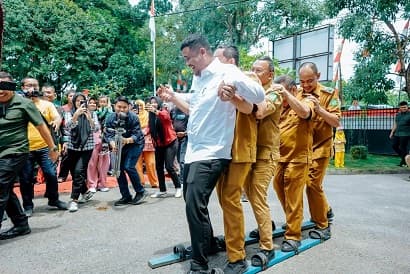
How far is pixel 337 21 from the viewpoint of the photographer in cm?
1043

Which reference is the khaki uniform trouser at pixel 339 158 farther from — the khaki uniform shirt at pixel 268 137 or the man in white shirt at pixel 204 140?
the man in white shirt at pixel 204 140

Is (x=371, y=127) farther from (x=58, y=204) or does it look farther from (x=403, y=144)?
(x=58, y=204)

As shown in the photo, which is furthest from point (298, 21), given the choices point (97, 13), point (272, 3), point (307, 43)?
point (97, 13)

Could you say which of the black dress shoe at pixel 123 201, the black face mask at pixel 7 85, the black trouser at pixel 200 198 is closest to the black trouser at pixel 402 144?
the black dress shoe at pixel 123 201

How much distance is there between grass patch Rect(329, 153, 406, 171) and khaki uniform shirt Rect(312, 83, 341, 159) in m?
5.96

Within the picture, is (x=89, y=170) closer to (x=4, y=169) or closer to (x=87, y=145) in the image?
(x=87, y=145)

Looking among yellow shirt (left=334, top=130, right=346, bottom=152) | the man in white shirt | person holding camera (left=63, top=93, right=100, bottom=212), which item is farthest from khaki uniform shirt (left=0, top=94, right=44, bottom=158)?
yellow shirt (left=334, top=130, right=346, bottom=152)

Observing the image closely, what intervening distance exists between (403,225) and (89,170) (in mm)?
4966

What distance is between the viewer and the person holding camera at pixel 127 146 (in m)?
5.44

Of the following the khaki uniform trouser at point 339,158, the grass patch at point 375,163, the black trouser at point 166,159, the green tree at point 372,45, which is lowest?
the grass patch at point 375,163

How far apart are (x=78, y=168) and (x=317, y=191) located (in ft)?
10.9

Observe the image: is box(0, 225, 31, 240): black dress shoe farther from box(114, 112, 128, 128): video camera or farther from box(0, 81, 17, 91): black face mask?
box(114, 112, 128, 128): video camera

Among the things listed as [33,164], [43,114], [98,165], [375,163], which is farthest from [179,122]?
[375,163]

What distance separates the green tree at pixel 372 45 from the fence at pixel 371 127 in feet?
7.95
